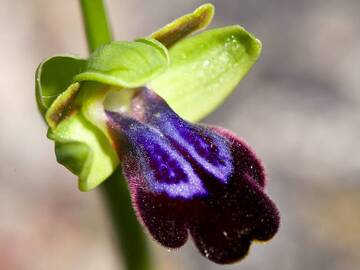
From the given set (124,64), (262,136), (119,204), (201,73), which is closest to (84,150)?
(124,64)

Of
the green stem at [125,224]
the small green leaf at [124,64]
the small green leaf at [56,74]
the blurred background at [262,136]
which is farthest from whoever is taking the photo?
the blurred background at [262,136]

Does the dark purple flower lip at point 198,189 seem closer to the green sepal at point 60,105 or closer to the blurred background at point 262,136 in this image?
the green sepal at point 60,105

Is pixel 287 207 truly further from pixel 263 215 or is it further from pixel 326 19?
pixel 263 215

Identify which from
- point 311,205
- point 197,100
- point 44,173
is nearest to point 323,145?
point 311,205

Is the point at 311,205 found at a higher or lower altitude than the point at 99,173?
lower

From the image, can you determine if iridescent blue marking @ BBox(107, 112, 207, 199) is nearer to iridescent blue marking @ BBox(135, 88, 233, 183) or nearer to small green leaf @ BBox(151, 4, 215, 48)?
iridescent blue marking @ BBox(135, 88, 233, 183)

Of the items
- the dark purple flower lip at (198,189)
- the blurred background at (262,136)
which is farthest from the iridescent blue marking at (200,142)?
the blurred background at (262,136)
